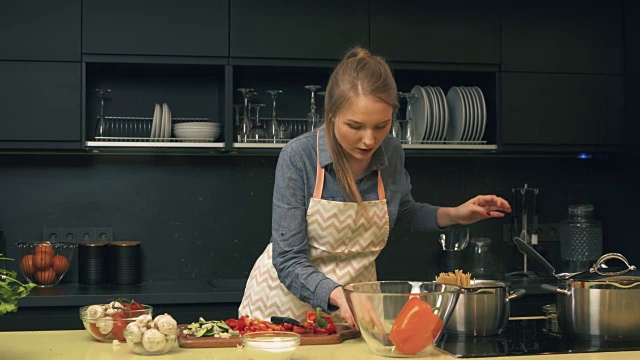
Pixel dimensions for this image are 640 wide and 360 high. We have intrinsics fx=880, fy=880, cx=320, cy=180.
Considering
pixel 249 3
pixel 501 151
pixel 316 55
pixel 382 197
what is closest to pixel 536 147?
pixel 501 151

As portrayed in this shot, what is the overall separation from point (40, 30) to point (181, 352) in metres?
2.16

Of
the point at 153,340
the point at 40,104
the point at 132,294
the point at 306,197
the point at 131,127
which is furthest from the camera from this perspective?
the point at 131,127

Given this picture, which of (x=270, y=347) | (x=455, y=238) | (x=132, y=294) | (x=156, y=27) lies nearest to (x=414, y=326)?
(x=270, y=347)

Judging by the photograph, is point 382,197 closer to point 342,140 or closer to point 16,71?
point 342,140

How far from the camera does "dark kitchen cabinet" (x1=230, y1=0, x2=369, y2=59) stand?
3.68m

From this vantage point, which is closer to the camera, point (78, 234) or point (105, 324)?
point (105, 324)

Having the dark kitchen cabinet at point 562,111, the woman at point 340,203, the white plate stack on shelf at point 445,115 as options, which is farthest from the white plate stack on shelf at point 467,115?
the woman at point 340,203

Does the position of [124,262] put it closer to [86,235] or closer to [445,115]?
[86,235]

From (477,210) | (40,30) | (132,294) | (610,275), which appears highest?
(40,30)

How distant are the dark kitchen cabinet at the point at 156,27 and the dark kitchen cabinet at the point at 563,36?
4.19 ft

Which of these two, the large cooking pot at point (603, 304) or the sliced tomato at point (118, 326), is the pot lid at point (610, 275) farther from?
the sliced tomato at point (118, 326)

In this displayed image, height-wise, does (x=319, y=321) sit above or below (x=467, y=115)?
below

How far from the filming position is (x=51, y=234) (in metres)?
3.83

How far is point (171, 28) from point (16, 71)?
644mm
